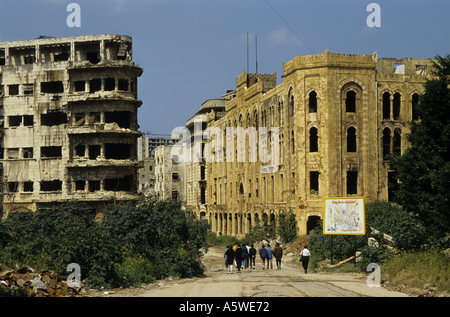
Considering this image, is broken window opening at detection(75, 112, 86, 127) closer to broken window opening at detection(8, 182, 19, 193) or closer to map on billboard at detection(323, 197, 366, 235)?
broken window opening at detection(8, 182, 19, 193)

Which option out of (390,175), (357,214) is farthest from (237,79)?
(357,214)

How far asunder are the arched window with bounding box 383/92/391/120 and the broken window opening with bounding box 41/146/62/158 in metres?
30.4

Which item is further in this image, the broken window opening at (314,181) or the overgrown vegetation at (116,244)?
the broken window opening at (314,181)

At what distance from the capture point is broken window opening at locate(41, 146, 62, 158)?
2075 inches

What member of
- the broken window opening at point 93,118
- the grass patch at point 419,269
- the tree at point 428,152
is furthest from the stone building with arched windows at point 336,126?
the grass patch at point 419,269

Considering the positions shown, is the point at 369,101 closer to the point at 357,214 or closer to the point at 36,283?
the point at 357,214

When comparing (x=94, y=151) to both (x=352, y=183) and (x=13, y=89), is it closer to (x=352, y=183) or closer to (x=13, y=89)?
(x=13, y=89)

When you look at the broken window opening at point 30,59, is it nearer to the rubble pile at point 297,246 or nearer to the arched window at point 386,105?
the rubble pile at point 297,246

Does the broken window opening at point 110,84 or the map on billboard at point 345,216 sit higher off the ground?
the broken window opening at point 110,84

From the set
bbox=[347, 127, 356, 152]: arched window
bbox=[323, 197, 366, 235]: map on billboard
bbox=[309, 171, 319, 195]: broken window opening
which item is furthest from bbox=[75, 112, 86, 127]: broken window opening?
bbox=[323, 197, 366, 235]: map on billboard

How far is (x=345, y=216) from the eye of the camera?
28500 mm

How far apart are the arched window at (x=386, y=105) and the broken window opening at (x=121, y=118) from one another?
23623mm

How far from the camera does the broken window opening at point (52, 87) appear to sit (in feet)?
174
